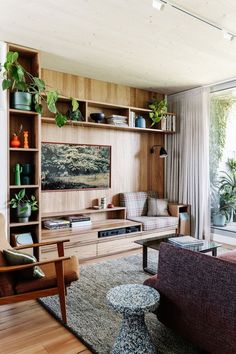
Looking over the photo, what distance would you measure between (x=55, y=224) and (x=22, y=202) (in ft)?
2.28

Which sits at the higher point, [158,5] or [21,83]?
[158,5]

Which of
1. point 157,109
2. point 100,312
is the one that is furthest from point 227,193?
point 100,312

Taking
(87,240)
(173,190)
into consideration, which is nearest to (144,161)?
(173,190)

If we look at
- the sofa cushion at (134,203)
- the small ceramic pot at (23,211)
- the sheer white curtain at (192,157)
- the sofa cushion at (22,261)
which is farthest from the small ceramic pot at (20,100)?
the sheer white curtain at (192,157)

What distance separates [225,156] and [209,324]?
379cm

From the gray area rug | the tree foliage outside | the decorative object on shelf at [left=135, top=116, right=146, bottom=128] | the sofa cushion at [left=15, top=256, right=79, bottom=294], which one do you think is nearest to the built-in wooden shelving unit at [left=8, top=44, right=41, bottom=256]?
the gray area rug

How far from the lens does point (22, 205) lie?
3.37 m

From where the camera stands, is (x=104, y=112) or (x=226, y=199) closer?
(x=104, y=112)

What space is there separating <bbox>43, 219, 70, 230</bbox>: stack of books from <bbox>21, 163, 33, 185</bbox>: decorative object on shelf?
709 millimetres

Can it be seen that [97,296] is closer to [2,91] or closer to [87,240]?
[87,240]

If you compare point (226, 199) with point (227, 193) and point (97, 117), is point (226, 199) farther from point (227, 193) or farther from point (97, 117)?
point (97, 117)

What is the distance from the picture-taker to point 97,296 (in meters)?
2.77

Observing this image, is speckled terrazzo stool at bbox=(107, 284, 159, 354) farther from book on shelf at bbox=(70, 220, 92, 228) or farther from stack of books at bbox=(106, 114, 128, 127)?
stack of books at bbox=(106, 114, 128, 127)

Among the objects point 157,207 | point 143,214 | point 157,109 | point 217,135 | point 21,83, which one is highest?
point 157,109
